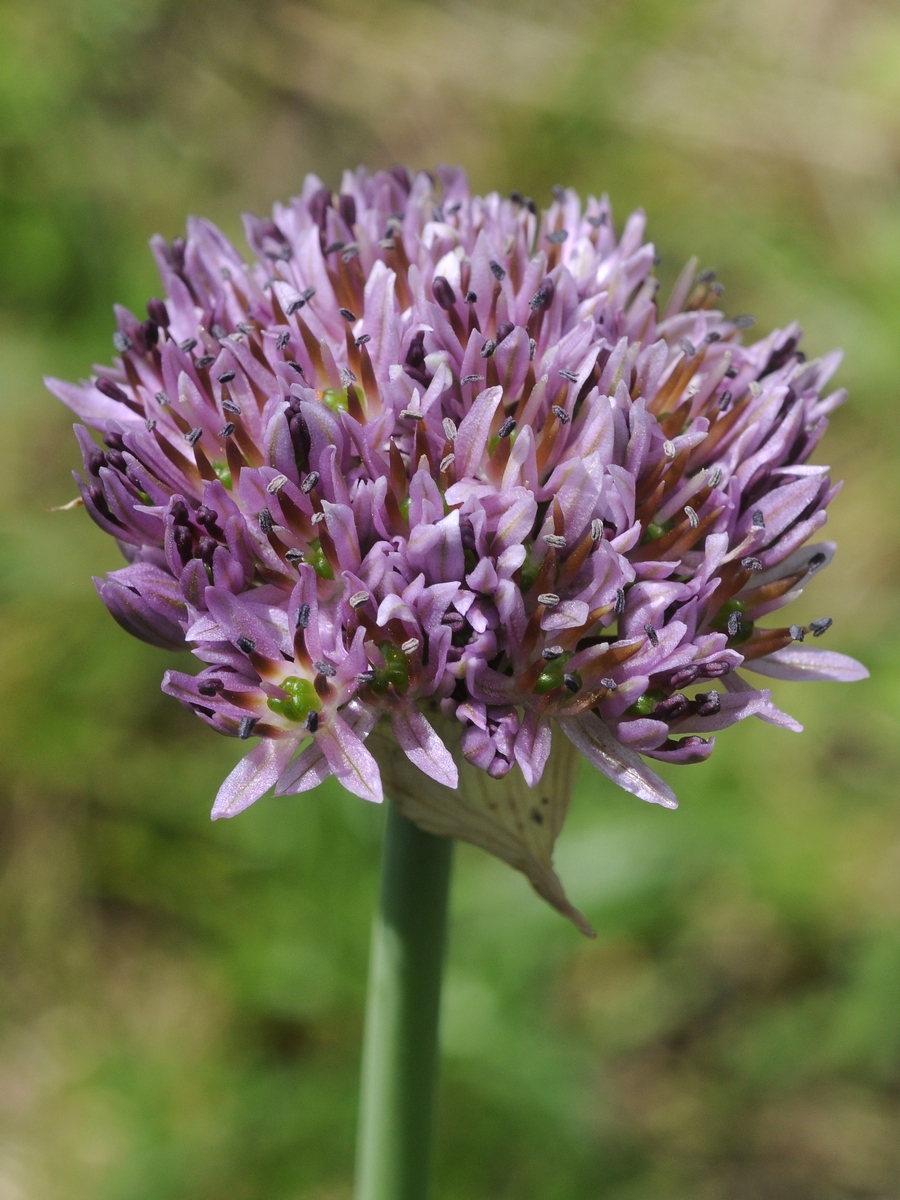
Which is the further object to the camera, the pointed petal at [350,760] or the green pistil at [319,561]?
the green pistil at [319,561]

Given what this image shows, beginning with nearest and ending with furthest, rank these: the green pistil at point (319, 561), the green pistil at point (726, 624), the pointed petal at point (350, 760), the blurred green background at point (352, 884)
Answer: the pointed petal at point (350, 760) < the green pistil at point (319, 561) < the green pistil at point (726, 624) < the blurred green background at point (352, 884)

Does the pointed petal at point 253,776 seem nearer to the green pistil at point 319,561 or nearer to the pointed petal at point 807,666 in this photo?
the green pistil at point 319,561

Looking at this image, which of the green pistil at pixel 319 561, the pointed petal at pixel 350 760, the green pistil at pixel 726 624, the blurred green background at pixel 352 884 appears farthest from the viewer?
the blurred green background at pixel 352 884

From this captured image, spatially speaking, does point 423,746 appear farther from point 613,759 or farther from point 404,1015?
point 404,1015

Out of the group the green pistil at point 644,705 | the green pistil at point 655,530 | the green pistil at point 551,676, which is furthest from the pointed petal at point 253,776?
the green pistil at point 655,530

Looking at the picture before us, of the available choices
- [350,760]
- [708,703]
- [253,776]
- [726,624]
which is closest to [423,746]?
[350,760]

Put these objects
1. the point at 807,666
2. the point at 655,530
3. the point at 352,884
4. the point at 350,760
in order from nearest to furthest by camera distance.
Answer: the point at 350,760 < the point at 655,530 < the point at 807,666 < the point at 352,884

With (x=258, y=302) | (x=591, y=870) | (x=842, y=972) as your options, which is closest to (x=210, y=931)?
(x=591, y=870)

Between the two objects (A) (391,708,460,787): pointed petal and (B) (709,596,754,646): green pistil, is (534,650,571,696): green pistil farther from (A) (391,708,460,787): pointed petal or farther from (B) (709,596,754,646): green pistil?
(B) (709,596,754,646): green pistil
